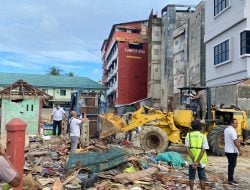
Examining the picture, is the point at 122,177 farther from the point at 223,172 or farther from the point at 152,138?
the point at 152,138

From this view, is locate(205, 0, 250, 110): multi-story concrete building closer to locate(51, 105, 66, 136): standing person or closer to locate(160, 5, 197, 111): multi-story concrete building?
locate(51, 105, 66, 136): standing person

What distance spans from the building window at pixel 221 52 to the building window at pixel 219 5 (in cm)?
252

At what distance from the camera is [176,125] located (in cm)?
1720

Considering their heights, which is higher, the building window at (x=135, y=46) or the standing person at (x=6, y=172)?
the building window at (x=135, y=46)

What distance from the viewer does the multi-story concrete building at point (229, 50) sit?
83.4 ft

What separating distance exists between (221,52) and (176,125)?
13672 millimetres

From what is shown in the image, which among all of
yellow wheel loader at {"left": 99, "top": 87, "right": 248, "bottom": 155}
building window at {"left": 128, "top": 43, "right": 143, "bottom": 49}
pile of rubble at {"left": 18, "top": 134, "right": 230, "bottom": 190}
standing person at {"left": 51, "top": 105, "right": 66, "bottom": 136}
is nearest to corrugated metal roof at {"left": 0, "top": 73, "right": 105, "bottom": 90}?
building window at {"left": 128, "top": 43, "right": 143, "bottom": 49}

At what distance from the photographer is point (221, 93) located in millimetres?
29328

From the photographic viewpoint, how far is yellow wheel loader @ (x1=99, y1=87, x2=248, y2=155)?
16.5 metres

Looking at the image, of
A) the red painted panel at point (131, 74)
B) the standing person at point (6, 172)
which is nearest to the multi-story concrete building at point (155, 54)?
the red painted panel at point (131, 74)

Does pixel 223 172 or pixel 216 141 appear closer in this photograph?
pixel 223 172

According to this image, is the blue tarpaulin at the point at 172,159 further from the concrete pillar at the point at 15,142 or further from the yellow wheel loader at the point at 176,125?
the concrete pillar at the point at 15,142

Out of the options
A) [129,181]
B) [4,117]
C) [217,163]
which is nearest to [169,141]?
[217,163]

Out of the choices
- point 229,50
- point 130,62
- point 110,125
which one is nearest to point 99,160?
point 110,125
